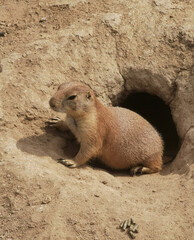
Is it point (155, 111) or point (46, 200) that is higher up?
point (46, 200)

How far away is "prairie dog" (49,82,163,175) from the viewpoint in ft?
19.0

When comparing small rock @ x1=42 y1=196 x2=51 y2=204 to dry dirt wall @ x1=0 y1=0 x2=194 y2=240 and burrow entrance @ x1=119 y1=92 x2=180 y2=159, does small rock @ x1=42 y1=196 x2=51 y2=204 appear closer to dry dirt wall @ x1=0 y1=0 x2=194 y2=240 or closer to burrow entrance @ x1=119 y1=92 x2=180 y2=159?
dry dirt wall @ x1=0 y1=0 x2=194 y2=240

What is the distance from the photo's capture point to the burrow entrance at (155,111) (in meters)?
8.70

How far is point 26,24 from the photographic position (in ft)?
25.5

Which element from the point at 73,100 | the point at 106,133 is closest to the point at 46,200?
the point at 73,100

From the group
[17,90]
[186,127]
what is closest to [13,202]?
[17,90]

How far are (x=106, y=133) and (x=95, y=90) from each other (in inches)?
43.6

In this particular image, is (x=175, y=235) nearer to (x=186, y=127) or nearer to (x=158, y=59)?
(x=186, y=127)

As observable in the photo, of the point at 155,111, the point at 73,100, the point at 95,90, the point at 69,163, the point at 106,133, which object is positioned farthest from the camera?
the point at 155,111

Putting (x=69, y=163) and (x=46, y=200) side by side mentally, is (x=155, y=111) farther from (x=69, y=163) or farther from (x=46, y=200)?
(x=46, y=200)

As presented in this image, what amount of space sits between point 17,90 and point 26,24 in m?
1.93

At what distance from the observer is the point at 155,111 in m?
9.12

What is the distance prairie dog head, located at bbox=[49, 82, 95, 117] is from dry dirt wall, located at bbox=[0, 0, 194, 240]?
2.49 feet

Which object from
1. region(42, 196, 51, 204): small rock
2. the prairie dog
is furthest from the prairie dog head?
region(42, 196, 51, 204): small rock
